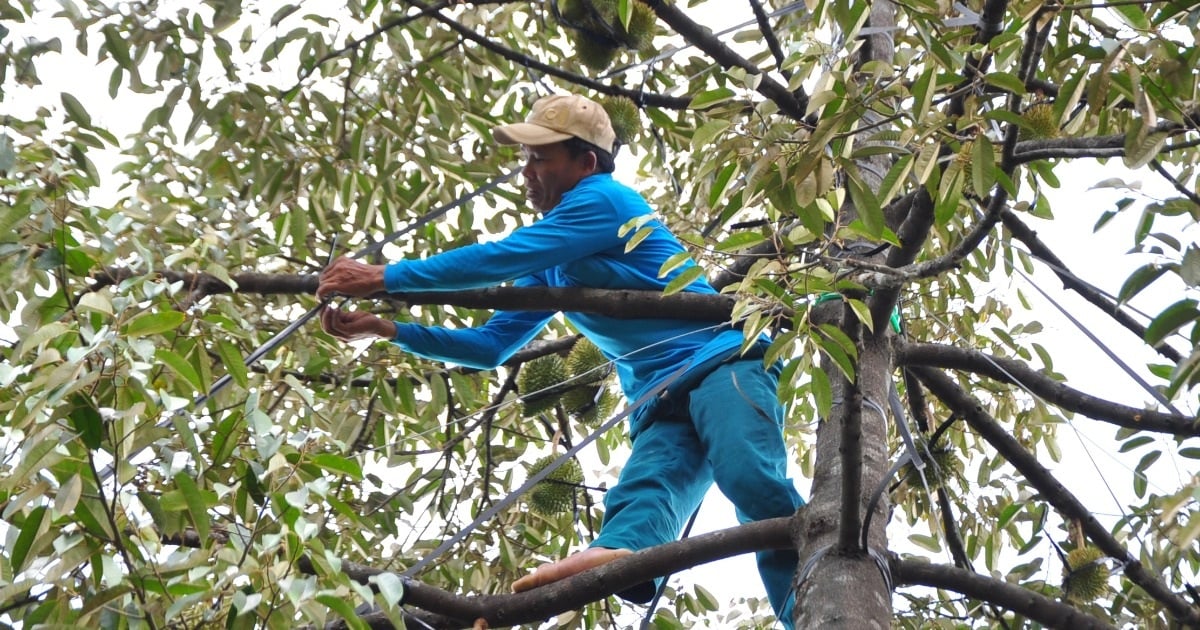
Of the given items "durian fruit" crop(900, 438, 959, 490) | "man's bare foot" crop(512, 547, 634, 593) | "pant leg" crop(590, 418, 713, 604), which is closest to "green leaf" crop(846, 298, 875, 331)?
"man's bare foot" crop(512, 547, 634, 593)

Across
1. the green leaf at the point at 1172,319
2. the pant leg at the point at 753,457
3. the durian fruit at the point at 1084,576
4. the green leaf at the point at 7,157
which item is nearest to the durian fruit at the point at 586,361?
the pant leg at the point at 753,457

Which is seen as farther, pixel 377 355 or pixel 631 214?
pixel 377 355

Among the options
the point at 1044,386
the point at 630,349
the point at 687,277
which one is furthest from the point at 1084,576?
the point at 687,277

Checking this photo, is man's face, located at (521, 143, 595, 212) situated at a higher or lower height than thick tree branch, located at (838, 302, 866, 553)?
higher

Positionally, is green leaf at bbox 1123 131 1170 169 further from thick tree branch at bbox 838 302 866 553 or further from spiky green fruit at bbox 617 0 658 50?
spiky green fruit at bbox 617 0 658 50

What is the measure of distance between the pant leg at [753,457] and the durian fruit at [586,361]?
57 centimetres

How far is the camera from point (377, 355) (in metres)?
2.99

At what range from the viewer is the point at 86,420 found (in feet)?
4.84

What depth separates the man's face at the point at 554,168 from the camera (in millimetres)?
2787

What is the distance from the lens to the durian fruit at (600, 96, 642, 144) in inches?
119

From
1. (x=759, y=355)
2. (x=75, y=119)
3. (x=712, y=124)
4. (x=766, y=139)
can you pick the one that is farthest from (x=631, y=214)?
(x=75, y=119)

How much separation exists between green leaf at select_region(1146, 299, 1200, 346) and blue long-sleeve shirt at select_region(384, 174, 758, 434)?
976 millimetres

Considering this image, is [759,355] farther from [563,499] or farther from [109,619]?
[109,619]

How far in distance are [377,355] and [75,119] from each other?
88 centimetres
